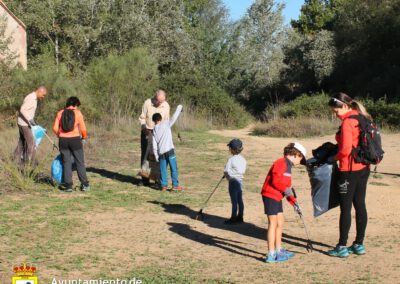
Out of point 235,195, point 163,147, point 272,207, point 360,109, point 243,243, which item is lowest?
point 243,243

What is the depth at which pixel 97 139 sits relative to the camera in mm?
18703

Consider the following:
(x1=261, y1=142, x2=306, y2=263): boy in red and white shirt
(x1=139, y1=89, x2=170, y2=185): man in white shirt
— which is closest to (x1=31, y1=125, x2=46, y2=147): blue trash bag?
(x1=139, y1=89, x2=170, y2=185): man in white shirt

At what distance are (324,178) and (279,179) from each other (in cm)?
66

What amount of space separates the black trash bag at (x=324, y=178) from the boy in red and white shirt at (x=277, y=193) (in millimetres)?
398

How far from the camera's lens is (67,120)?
1034 centimetres

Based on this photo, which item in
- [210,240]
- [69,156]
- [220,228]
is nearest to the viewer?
[210,240]

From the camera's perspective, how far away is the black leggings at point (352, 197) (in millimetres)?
6746

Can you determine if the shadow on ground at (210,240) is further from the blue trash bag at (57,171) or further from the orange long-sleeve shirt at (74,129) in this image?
the blue trash bag at (57,171)

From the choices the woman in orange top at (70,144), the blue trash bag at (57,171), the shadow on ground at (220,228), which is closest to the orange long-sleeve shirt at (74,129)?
the woman in orange top at (70,144)

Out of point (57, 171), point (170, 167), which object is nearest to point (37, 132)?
point (57, 171)

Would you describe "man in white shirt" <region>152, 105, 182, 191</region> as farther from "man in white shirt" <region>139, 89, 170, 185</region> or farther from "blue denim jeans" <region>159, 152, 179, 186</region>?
"man in white shirt" <region>139, 89, 170, 185</region>

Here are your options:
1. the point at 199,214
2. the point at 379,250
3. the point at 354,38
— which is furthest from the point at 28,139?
the point at 354,38

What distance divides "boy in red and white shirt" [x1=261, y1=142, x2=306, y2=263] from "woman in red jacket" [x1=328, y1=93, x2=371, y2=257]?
48 cm

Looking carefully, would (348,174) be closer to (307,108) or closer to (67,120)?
(67,120)
